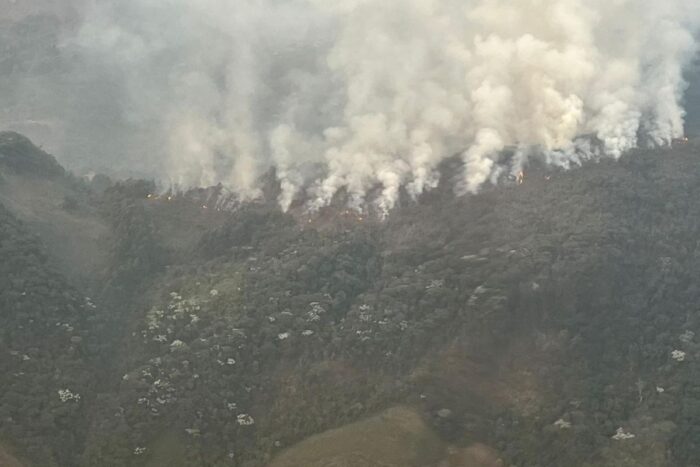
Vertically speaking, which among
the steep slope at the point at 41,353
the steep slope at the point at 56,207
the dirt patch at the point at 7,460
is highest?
the steep slope at the point at 56,207

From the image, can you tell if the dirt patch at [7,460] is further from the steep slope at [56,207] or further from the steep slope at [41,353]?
the steep slope at [56,207]

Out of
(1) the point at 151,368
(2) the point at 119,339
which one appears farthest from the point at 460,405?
(2) the point at 119,339

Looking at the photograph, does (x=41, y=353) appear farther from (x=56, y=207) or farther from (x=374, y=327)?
(x=56, y=207)

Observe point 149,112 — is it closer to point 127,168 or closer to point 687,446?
point 127,168

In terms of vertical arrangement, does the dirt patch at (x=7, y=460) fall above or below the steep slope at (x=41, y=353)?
below

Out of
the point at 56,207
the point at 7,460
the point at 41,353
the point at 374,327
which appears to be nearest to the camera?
the point at 7,460

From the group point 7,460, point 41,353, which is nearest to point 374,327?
point 41,353

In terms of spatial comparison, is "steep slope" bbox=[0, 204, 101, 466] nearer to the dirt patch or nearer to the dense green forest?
the dense green forest

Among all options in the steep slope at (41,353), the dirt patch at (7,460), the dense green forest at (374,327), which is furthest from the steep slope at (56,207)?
the dirt patch at (7,460)
